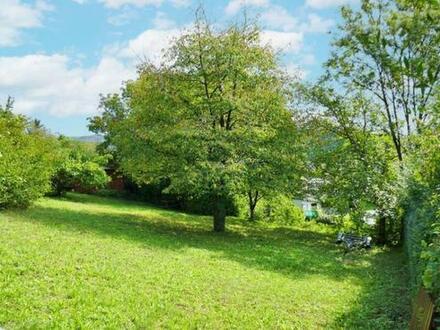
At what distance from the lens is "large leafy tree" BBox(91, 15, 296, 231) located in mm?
14359

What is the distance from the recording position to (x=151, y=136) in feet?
47.5

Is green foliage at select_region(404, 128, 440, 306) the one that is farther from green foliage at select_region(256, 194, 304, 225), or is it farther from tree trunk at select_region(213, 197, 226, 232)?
green foliage at select_region(256, 194, 304, 225)

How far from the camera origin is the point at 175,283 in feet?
25.3

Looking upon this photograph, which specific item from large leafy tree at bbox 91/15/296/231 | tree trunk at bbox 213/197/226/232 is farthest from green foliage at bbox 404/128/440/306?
tree trunk at bbox 213/197/226/232

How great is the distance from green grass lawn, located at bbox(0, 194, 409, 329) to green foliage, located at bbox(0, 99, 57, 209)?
1172 millimetres

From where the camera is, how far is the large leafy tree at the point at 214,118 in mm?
14359

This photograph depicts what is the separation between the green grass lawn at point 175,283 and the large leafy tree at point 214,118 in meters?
2.48

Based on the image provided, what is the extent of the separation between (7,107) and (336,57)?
16611 mm

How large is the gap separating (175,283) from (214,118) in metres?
8.32

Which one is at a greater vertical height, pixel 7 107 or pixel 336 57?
pixel 336 57

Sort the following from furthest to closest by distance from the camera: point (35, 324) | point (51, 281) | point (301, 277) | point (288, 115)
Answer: point (288, 115) → point (301, 277) → point (51, 281) → point (35, 324)

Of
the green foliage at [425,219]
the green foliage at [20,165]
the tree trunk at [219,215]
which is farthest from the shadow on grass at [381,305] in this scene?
the green foliage at [20,165]

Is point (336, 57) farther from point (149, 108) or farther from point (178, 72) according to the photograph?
point (149, 108)

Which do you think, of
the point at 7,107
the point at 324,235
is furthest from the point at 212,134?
the point at 7,107
